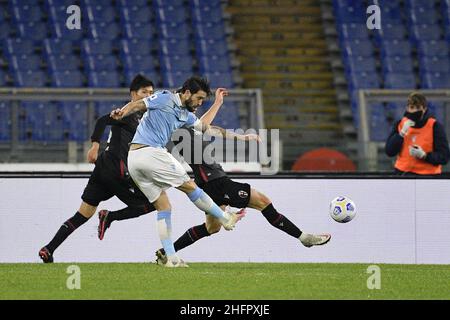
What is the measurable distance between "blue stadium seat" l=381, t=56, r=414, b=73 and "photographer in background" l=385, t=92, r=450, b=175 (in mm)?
8625

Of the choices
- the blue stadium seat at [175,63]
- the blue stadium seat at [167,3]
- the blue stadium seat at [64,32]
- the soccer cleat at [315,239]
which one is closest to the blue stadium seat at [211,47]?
the blue stadium seat at [175,63]

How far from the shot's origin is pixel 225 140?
1716cm

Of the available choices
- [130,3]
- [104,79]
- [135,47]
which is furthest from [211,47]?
[104,79]

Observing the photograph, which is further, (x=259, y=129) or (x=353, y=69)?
(x=353, y=69)

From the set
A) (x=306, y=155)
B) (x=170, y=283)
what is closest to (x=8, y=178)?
(x=170, y=283)

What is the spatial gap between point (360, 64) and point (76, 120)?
705 cm

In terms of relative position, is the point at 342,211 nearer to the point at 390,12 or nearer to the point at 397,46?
the point at 397,46

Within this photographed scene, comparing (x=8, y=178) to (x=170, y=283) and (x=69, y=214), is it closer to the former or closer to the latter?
(x=69, y=214)

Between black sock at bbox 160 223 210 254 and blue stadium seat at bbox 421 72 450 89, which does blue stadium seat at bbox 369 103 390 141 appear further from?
black sock at bbox 160 223 210 254

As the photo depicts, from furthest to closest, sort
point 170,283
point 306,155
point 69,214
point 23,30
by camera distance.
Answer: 1. point 23,30
2. point 306,155
3. point 69,214
4. point 170,283

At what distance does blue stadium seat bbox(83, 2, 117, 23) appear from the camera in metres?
22.7

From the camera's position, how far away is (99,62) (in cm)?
2198

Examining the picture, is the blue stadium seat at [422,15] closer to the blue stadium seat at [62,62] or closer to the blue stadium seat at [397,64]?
the blue stadium seat at [397,64]
